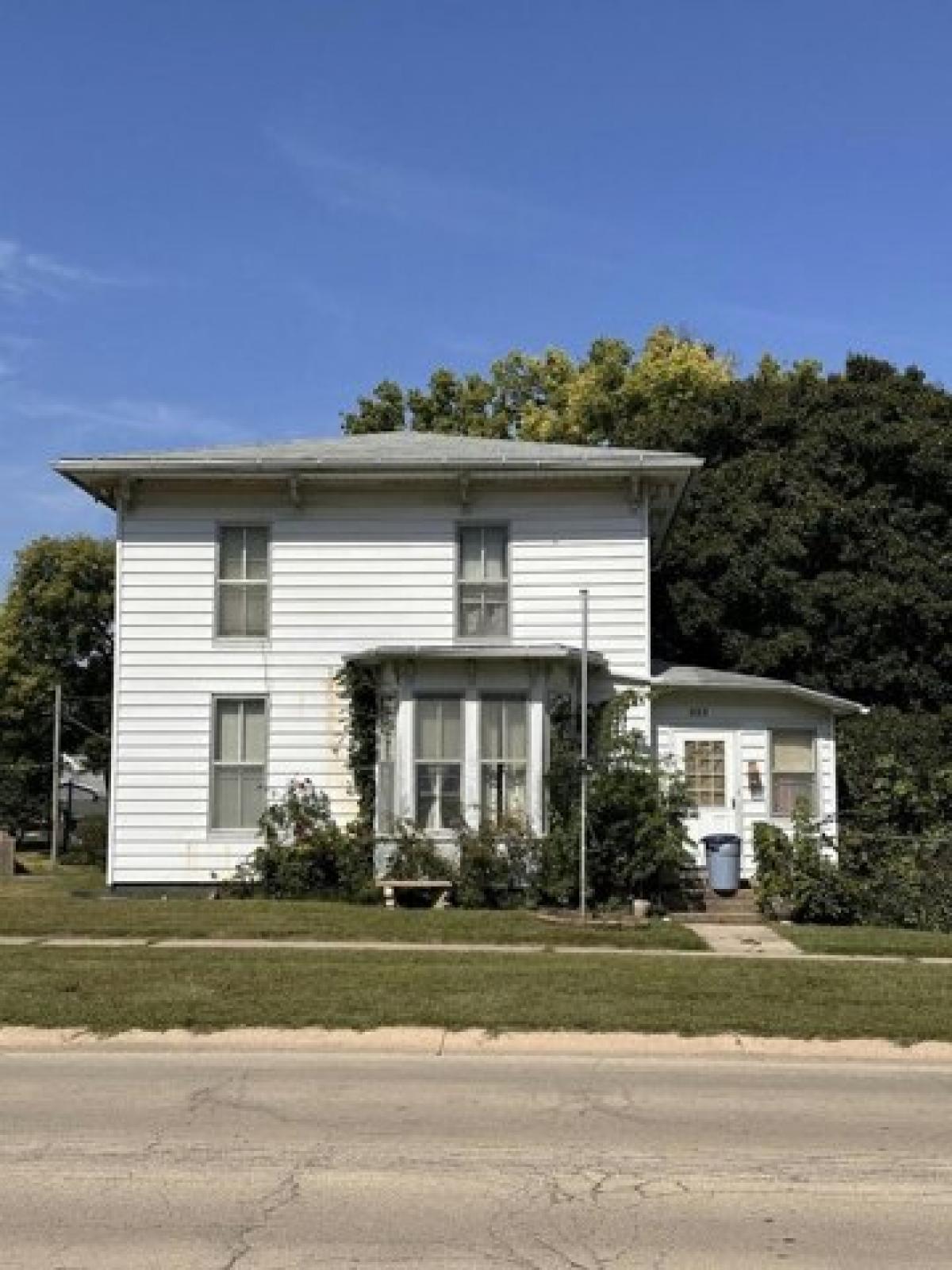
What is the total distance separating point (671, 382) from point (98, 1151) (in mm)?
34647

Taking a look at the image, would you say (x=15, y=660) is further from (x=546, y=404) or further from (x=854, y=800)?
(x=854, y=800)

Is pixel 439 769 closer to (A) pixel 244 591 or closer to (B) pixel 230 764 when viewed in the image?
(B) pixel 230 764

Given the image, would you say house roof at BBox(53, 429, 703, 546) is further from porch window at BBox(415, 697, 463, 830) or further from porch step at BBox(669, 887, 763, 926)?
porch step at BBox(669, 887, 763, 926)

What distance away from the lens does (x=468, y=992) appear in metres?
12.1

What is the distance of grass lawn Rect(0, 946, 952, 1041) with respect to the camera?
36.2 feet

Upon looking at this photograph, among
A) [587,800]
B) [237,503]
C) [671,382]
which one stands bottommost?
[587,800]

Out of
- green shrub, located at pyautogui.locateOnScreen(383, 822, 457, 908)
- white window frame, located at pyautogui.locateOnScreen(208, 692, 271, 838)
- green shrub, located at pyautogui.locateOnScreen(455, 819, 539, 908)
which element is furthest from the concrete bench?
white window frame, located at pyautogui.locateOnScreen(208, 692, 271, 838)

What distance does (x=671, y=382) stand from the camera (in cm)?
3944

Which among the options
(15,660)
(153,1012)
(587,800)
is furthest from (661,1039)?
(15,660)

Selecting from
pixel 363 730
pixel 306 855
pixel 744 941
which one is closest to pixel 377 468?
pixel 363 730

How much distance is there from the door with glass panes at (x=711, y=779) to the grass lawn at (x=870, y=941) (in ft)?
11.5

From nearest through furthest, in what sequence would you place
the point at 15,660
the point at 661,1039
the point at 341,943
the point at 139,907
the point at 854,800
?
the point at 661,1039
the point at 341,943
the point at 139,907
the point at 854,800
the point at 15,660

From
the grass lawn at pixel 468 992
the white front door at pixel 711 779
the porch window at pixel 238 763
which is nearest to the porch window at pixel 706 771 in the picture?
the white front door at pixel 711 779

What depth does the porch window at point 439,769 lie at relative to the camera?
20062 millimetres
